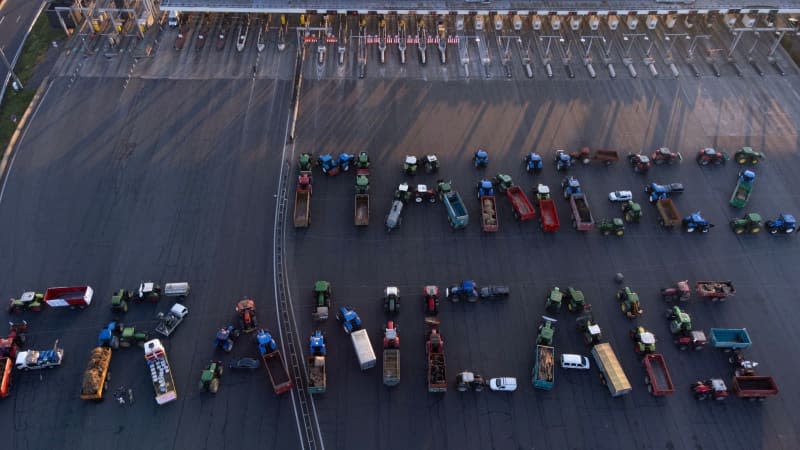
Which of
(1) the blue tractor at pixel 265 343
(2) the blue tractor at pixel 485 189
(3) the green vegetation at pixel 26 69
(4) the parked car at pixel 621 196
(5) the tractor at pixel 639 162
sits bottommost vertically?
(1) the blue tractor at pixel 265 343

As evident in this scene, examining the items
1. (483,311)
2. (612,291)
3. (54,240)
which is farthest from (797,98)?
(54,240)

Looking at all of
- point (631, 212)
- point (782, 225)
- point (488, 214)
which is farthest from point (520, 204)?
point (782, 225)

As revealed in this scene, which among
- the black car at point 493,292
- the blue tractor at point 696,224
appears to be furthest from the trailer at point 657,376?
the blue tractor at point 696,224

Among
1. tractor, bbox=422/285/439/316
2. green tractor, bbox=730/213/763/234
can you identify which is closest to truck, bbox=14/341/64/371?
tractor, bbox=422/285/439/316

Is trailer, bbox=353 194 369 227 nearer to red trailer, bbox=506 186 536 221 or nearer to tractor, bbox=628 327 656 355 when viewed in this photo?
red trailer, bbox=506 186 536 221

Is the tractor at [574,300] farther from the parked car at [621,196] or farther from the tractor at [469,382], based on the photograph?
the parked car at [621,196]

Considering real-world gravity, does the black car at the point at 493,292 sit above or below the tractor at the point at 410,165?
below

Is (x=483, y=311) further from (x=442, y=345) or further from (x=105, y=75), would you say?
(x=105, y=75)
